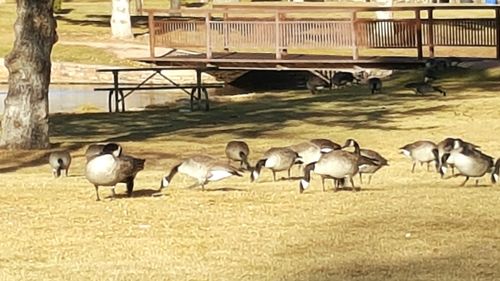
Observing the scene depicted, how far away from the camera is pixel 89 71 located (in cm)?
4291

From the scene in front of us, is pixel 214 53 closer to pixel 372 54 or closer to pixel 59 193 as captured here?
pixel 372 54

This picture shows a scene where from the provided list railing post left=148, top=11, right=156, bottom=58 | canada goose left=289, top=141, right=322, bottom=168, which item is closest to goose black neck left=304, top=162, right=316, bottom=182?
canada goose left=289, top=141, right=322, bottom=168

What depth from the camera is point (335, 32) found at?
32375mm

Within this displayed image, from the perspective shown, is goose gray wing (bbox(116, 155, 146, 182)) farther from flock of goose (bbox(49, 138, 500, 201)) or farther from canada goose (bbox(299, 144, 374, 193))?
canada goose (bbox(299, 144, 374, 193))

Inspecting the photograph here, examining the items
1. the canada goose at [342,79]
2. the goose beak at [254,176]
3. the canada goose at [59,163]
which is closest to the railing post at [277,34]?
the canada goose at [342,79]

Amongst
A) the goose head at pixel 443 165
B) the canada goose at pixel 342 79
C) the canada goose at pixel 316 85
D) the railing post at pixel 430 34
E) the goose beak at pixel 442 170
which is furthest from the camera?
the canada goose at pixel 342 79

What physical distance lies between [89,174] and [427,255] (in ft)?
12.7

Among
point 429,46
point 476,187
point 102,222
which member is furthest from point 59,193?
point 429,46

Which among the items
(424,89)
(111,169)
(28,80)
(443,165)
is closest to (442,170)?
(443,165)

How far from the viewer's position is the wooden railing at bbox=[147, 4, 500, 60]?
105ft

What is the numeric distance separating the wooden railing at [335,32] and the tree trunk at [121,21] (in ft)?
53.0

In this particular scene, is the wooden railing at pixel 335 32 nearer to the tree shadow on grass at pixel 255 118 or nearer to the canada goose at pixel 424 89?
the tree shadow on grass at pixel 255 118

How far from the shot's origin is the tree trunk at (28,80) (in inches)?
792

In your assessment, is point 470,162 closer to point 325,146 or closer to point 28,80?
point 325,146
